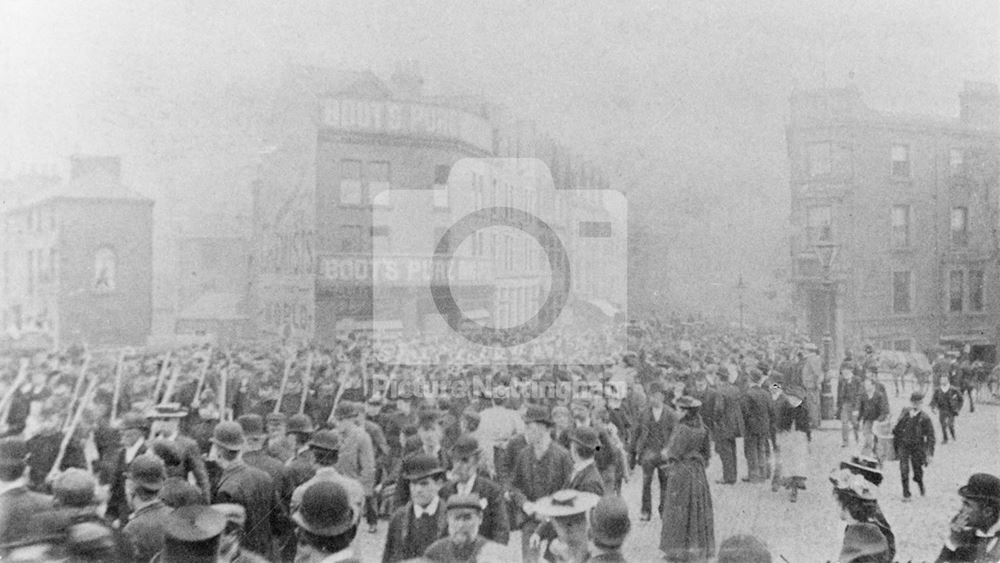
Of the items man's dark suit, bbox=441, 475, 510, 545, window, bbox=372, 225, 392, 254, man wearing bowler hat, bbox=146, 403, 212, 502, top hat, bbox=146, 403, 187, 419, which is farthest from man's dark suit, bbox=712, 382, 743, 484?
top hat, bbox=146, 403, 187, 419

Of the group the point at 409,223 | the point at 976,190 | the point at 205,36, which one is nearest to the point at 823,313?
the point at 976,190

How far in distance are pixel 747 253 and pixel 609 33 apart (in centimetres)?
273

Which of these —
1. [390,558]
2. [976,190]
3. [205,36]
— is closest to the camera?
[390,558]

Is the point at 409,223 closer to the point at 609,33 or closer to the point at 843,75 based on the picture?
the point at 609,33

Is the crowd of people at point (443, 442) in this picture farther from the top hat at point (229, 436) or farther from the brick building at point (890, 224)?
the brick building at point (890, 224)

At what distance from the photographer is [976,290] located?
8125mm

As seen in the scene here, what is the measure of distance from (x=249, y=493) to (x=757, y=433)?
498 centimetres

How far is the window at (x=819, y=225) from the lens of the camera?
8.21m

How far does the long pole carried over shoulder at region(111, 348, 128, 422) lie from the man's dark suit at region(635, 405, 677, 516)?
16.6ft

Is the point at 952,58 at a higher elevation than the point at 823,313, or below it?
higher

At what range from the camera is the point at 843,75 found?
804 centimetres

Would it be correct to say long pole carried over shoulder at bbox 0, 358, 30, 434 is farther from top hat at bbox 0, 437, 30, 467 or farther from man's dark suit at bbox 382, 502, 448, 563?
man's dark suit at bbox 382, 502, 448, 563

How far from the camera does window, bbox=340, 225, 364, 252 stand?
781 cm

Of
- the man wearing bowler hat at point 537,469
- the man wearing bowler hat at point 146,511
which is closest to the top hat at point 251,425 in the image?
the man wearing bowler hat at point 146,511
